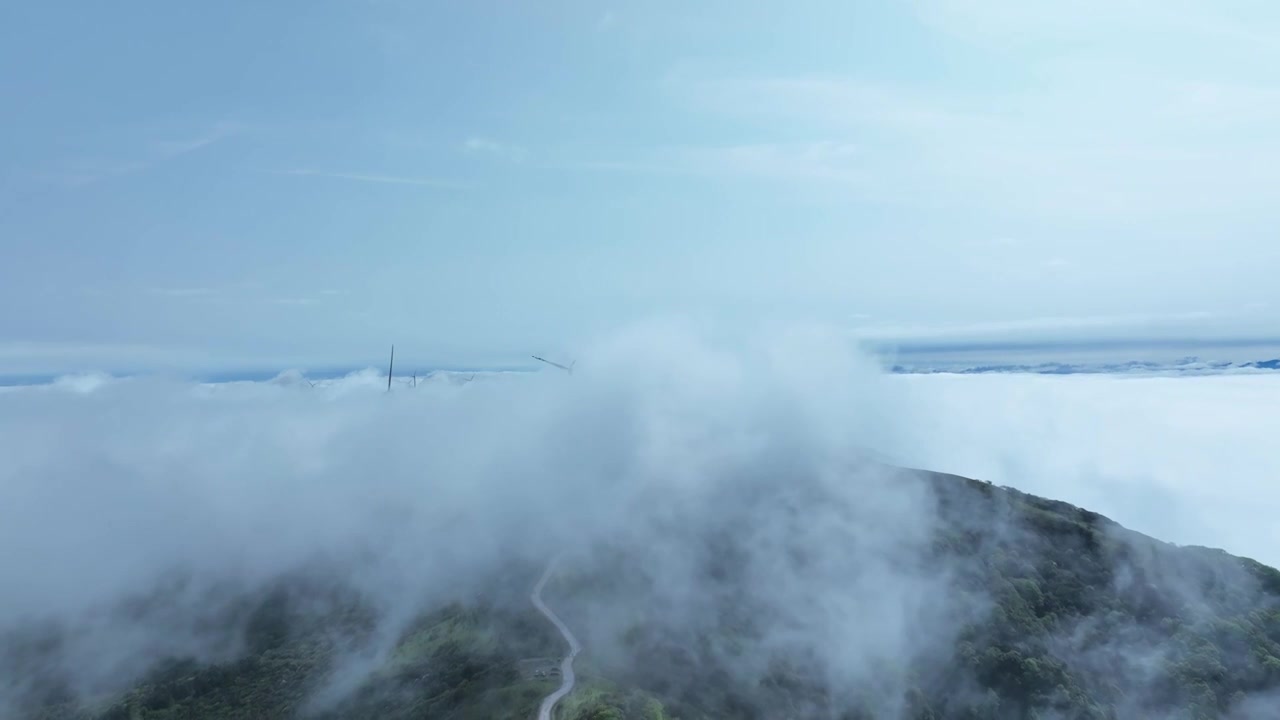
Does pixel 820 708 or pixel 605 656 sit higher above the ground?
pixel 605 656

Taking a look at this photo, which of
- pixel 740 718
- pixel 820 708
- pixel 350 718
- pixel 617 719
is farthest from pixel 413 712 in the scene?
pixel 820 708

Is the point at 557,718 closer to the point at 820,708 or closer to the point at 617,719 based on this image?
the point at 617,719

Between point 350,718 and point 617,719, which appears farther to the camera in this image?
point 350,718

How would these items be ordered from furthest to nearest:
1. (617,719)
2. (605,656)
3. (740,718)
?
1. (605,656)
2. (740,718)
3. (617,719)

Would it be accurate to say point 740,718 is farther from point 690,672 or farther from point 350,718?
point 350,718

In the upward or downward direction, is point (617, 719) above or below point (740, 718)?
above

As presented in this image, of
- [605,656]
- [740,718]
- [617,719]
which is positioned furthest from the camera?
[605,656]

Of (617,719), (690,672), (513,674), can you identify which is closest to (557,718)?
(617,719)

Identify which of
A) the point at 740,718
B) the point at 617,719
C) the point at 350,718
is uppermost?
the point at 617,719

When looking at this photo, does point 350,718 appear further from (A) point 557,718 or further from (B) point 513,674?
(A) point 557,718
